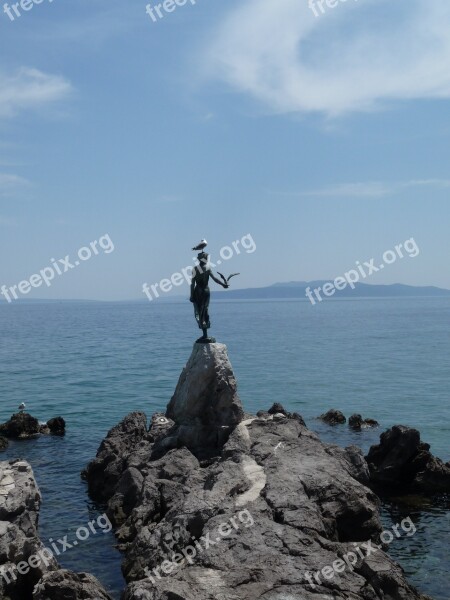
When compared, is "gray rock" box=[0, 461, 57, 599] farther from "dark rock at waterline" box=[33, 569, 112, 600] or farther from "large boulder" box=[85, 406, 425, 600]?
"large boulder" box=[85, 406, 425, 600]

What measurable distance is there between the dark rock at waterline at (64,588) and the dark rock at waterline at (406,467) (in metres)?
18.3

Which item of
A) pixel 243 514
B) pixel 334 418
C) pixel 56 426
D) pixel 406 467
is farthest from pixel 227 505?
pixel 334 418

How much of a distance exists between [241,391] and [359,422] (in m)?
19.3

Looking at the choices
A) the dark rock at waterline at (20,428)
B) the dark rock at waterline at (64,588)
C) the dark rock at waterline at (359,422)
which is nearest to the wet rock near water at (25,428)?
the dark rock at waterline at (20,428)

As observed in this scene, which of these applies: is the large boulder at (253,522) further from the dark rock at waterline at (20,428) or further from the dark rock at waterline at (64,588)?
the dark rock at waterline at (20,428)

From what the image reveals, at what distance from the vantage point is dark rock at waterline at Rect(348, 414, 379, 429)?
44.9m

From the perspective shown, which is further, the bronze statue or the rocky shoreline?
the bronze statue

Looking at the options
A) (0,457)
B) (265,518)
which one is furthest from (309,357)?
(265,518)

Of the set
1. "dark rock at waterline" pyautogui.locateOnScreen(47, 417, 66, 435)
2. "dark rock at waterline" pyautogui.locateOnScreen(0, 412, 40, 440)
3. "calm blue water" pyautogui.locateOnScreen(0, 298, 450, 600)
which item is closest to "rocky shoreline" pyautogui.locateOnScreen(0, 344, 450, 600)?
"calm blue water" pyautogui.locateOnScreen(0, 298, 450, 600)

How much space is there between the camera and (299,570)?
16.4 metres

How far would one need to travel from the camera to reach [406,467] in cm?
3159

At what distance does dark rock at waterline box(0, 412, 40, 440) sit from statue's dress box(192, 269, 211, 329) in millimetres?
19087

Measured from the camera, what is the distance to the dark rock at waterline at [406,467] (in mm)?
30391

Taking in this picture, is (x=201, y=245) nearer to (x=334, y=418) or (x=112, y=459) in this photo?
(x=112, y=459)
